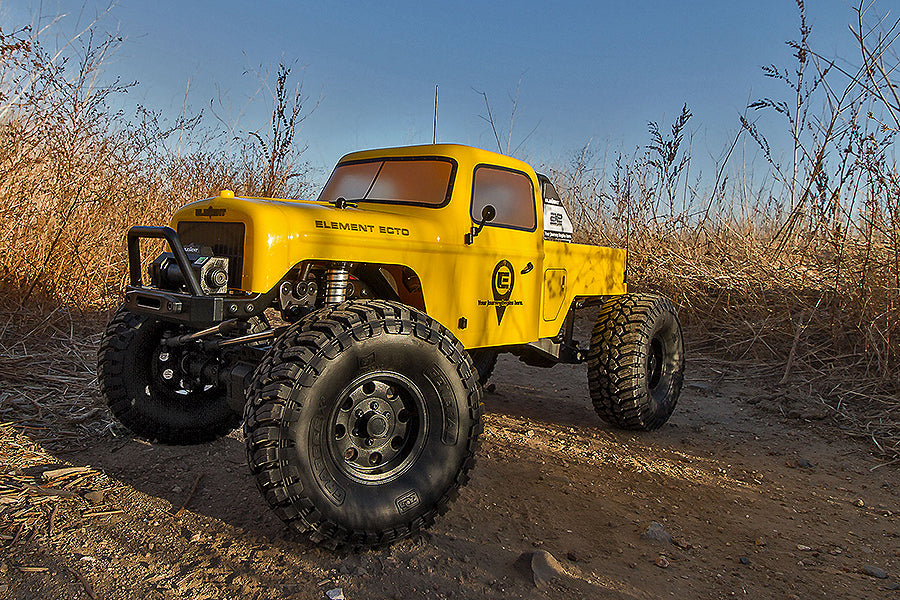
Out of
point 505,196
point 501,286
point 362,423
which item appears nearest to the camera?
point 362,423

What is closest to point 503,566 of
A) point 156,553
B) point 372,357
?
point 372,357

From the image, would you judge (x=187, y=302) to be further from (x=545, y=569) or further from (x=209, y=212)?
(x=545, y=569)

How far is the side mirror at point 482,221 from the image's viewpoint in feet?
10.9

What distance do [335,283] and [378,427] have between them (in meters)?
0.72

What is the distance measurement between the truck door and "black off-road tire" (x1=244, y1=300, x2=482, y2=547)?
794 millimetres

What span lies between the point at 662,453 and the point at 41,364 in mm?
4332

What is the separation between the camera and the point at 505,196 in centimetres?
379

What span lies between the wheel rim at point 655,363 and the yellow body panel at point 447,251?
595 millimetres

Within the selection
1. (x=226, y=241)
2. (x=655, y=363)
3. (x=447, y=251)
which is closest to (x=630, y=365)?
(x=655, y=363)

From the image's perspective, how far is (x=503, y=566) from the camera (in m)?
2.45

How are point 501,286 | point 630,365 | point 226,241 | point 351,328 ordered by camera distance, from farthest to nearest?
1. point 630,365
2. point 501,286
3. point 226,241
4. point 351,328

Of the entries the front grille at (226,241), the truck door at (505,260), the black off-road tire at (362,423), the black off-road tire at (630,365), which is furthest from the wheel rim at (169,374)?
the black off-road tire at (630,365)

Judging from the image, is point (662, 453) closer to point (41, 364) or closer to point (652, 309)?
point (652, 309)

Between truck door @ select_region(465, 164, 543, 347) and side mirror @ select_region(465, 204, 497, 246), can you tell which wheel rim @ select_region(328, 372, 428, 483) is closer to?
truck door @ select_region(465, 164, 543, 347)
